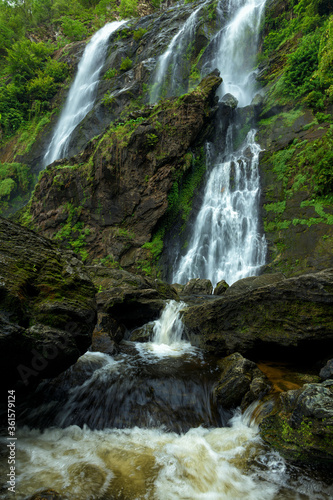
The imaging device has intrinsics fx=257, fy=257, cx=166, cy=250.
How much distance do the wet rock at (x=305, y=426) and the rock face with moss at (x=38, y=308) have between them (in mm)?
2854

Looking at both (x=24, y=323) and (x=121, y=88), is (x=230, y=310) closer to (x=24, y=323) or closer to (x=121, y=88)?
(x=24, y=323)

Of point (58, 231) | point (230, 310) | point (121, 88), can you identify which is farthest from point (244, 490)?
point (121, 88)

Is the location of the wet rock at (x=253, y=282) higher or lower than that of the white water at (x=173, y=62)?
→ lower

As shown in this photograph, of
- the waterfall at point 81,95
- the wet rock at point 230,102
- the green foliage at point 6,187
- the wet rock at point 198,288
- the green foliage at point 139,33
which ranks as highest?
the green foliage at point 139,33

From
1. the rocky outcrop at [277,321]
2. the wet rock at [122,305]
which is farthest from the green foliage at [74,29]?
the rocky outcrop at [277,321]

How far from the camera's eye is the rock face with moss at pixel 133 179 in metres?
15.9

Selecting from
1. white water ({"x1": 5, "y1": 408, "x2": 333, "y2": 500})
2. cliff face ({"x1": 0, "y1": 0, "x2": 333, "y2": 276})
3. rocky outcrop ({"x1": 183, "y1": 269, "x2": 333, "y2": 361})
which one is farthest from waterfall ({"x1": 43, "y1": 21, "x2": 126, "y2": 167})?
white water ({"x1": 5, "y1": 408, "x2": 333, "y2": 500})

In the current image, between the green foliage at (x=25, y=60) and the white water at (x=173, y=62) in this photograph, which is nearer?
the white water at (x=173, y=62)

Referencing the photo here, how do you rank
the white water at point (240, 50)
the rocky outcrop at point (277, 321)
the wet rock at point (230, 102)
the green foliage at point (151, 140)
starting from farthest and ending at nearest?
the white water at point (240, 50) < the wet rock at point (230, 102) < the green foliage at point (151, 140) < the rocky outcrop at point (277, 321)

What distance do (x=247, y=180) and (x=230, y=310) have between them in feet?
39.3

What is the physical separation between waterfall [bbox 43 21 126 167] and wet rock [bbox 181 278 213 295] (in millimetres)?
19059

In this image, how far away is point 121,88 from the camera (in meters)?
24.2

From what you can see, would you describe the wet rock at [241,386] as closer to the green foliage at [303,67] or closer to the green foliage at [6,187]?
the green foliage at [303,67]

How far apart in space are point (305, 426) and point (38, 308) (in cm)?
352
